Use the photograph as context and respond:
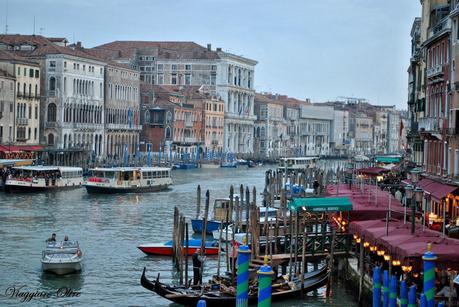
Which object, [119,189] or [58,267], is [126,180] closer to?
[119,189]

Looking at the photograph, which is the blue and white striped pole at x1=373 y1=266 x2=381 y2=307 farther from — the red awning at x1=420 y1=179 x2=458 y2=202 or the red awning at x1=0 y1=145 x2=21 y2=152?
the red awning at x1=0 y1=145 x2=21 y2=152

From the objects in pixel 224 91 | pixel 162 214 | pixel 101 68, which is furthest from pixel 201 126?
pixel 162 214

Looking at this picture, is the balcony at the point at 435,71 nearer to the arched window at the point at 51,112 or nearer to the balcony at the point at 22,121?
Answer: the balcony at the point at 22,121

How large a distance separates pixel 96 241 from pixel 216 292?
8.47m

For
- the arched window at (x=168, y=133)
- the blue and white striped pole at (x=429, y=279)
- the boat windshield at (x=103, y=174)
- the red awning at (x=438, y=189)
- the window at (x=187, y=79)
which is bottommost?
the blue and white striped pole at (x=429, y=279)

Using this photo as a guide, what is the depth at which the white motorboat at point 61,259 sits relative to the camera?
693 inches

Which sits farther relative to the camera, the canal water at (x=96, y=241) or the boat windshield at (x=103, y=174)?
the boat windshield at (x=103, y=174)

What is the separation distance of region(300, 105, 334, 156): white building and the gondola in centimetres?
8225

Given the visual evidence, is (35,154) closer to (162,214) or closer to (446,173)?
(162,214)

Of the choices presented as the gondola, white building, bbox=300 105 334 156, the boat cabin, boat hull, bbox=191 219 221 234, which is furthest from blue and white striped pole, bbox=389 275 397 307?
white building, bbox=300 105 334 156

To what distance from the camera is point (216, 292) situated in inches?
573

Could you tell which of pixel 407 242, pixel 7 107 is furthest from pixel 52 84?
pixel 407 242

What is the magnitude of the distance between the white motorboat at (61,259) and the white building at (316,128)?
3142 inches

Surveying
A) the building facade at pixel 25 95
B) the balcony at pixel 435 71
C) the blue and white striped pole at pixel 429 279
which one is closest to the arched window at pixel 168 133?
the building facade at pixel 25 95
